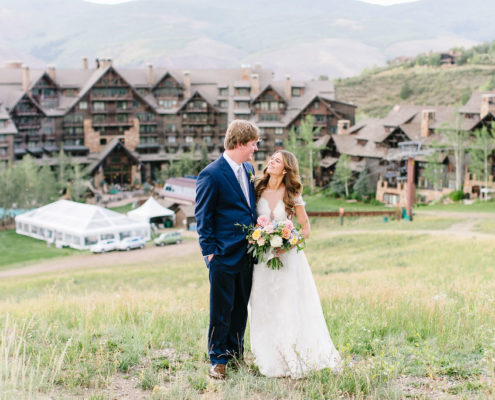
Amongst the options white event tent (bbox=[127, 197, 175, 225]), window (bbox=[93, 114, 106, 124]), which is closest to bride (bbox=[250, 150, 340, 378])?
white event tent (bbox=[127, 197, 175, 225])

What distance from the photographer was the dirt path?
108 ft

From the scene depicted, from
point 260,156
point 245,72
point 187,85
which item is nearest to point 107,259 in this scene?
point 260,156

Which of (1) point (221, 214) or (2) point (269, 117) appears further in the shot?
(2) point (269, 117)

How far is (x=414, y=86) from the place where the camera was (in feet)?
338

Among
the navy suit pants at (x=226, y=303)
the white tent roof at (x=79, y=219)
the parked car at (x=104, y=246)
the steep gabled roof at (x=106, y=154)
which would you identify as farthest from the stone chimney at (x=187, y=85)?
the navy suit pants at (x=226, y=303)

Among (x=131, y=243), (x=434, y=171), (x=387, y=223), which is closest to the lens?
(x=387, y=223)

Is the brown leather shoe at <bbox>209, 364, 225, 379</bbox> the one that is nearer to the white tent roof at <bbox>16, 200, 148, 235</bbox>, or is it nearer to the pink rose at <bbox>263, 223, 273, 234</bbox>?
the pink rose at <bbox>263, 223, 273, 234</bbox>

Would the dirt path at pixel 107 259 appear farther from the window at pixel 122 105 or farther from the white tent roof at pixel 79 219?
the window at pixel 122 105

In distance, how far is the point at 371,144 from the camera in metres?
61.4

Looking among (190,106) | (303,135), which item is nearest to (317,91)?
(303,135)

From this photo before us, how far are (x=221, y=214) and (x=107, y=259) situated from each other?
31421 mm

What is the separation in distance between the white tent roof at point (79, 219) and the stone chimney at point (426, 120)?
96.7ft

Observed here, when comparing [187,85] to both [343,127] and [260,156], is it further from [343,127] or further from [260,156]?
[343,127]

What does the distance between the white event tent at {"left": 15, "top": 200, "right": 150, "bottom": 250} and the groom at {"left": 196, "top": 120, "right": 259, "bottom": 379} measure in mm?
38434
